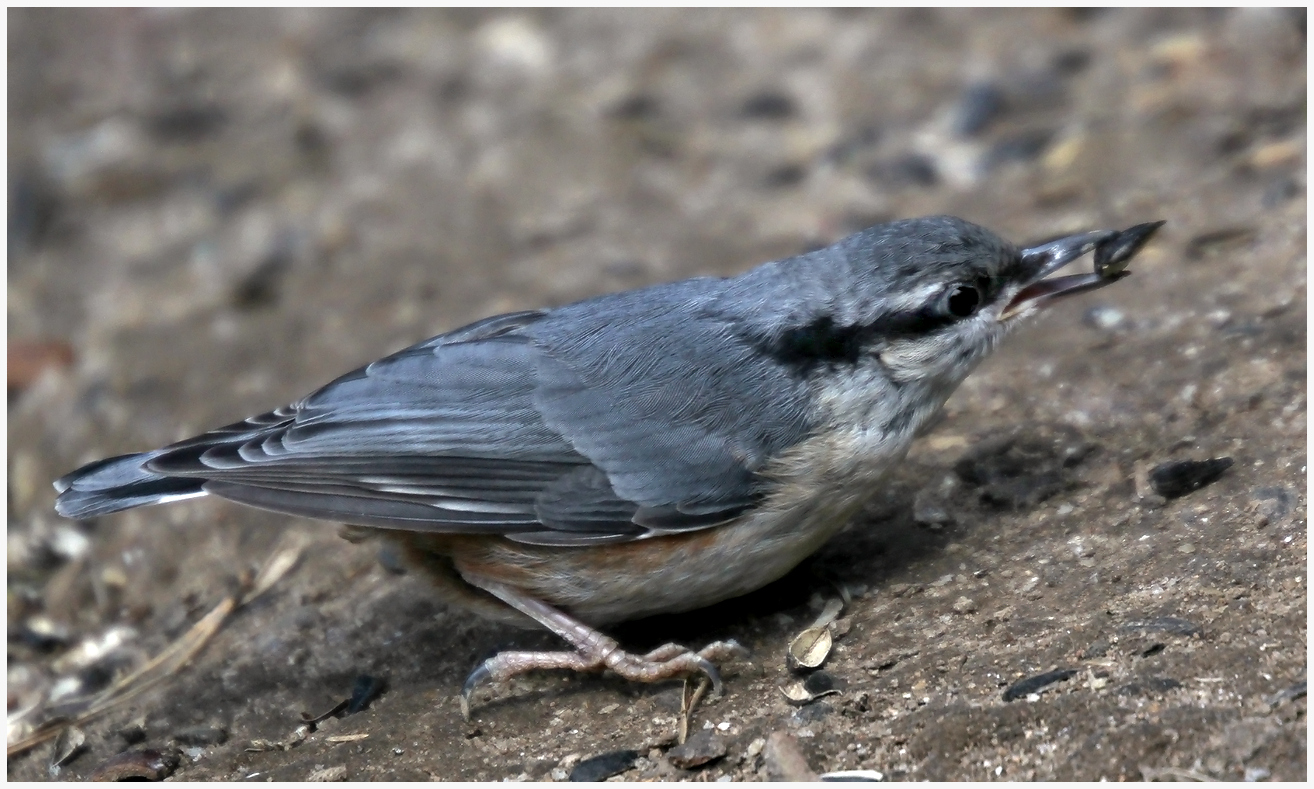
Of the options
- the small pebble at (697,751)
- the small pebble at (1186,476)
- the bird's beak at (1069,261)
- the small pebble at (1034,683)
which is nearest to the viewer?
the small pebble at (1034,683)

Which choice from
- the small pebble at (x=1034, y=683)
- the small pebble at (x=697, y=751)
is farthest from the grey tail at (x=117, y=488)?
the small pebble at (x=1034, y=683)

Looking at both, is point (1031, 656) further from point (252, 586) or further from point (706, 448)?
point (252, 586)

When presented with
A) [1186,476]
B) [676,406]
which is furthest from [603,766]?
[1186,476]

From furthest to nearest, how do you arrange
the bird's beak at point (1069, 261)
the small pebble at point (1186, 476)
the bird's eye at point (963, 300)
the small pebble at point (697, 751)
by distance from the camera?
1. the small pebble at point (1186, 476)
2. the bird's beak at point (1069, 261)
3. the bird's eye at point (963, 300)
4. the small pebble at point (697, 751)

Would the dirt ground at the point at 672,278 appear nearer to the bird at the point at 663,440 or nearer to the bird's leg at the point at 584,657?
the bird's leg at the point at 584,657

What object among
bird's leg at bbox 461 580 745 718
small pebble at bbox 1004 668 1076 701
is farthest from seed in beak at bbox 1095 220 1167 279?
bird's leg at bbox 461 580 745 718

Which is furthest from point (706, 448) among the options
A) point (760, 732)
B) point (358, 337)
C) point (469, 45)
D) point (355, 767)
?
point (469, 45)

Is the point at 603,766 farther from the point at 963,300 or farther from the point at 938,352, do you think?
the point at 963,300
